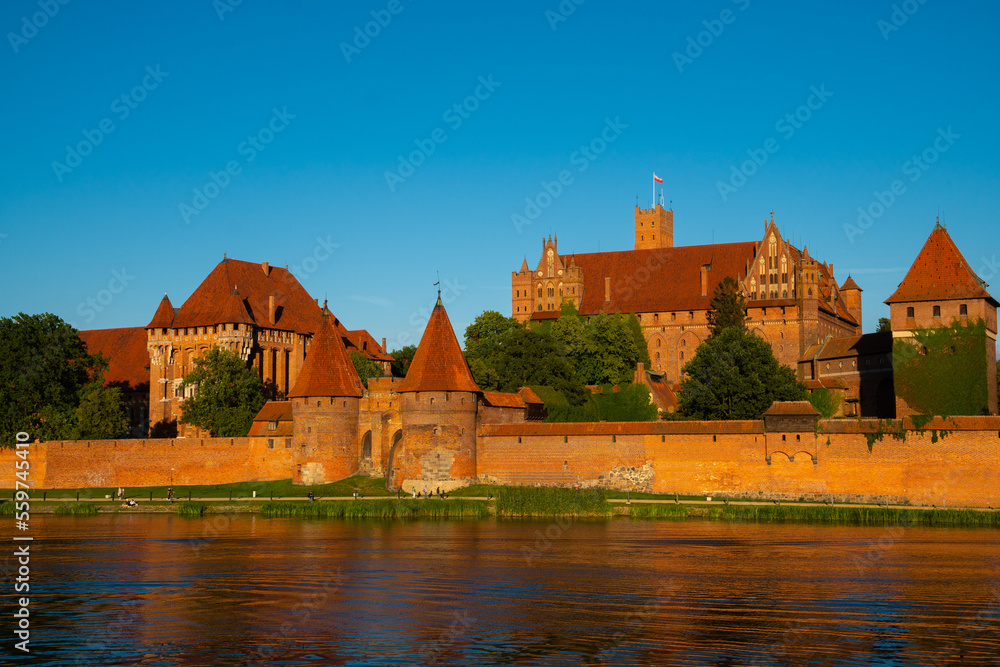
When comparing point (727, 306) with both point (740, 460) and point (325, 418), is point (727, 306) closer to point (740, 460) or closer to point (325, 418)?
point (740, 460)

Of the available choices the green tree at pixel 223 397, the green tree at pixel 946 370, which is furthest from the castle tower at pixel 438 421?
the green tree at pixel 946 370

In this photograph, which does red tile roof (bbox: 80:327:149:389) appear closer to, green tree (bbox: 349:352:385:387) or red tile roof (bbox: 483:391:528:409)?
green tree (bbox: 349:352:385:387)

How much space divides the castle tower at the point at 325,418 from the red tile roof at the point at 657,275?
30.9 metres

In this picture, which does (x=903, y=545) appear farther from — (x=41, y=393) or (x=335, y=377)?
(x=41, y=393)

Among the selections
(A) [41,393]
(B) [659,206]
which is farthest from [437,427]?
(B) [659,206]

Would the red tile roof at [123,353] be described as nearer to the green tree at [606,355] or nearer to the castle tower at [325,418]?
the castle tower at [325,418]

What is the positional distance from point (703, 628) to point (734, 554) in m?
8.88

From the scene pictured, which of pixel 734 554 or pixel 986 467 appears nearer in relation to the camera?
pixel 734 554

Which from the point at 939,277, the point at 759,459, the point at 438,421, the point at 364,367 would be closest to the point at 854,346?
the point at 939,277

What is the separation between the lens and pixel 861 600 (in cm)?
2128

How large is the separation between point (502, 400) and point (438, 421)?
4124 millimetres

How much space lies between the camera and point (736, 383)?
4753 centimetres

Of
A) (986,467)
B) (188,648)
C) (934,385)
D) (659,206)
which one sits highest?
(659,206)

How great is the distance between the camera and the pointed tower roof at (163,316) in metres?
64.2
